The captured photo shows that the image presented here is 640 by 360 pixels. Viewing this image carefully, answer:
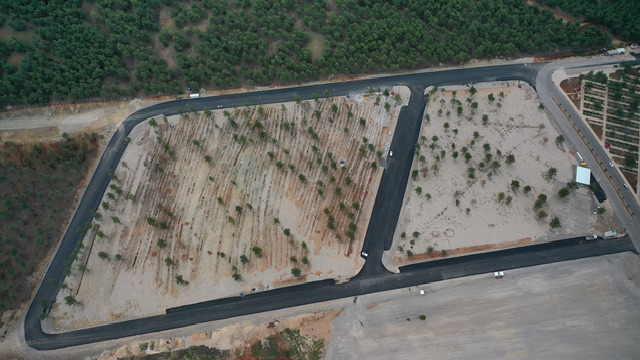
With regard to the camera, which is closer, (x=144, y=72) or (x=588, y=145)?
(x=588, y=145)

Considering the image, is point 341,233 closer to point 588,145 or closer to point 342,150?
point 342,150

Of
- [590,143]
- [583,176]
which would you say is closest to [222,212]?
[583,176]

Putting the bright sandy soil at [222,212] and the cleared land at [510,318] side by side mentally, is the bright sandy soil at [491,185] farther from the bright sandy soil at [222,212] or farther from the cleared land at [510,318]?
the bright sandy soil at [222,212]

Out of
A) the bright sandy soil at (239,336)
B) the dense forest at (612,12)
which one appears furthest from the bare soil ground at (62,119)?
the dense forest at (612,12)

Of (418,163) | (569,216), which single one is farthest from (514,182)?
(418,163)

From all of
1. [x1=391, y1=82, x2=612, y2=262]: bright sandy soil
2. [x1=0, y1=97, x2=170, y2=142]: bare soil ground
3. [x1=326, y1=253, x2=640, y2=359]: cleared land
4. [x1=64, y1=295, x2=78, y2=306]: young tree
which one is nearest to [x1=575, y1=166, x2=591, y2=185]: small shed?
[x1=391, y1=82, x2=612, y2=262]: bright sandy soil

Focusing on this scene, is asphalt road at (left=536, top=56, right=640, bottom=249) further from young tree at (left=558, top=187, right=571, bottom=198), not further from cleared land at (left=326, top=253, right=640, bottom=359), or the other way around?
young tree at (left=558, top=187, right=571, bottom=198)
